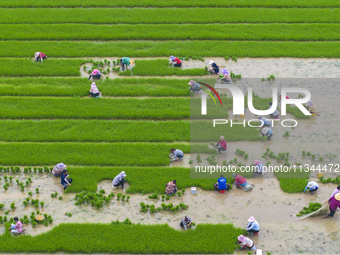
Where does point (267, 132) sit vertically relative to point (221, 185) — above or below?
above

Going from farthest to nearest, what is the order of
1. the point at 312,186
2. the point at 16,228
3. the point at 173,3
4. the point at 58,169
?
1. the point at 173,3
2. the point at 58,169
3. the point at 312,186
4. the point at 16,228

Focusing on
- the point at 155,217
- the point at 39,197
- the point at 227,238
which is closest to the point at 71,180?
the point at 39,197

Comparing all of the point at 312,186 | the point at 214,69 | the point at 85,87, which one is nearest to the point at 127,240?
the point at 312,186

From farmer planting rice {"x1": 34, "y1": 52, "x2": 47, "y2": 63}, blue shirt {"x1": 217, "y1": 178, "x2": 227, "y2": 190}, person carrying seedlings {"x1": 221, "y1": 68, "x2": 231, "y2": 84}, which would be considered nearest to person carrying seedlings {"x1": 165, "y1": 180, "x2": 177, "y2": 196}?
blue shirt {"x1": 217, "y1": 178, "x2": 227, "y2": 190}

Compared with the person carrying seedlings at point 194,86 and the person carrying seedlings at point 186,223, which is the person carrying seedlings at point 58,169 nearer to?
the person carrying seedlings at point 186,223

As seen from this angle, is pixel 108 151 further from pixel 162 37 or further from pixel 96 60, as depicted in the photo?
pixel 162 37

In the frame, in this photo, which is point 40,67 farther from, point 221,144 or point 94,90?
point 221,144

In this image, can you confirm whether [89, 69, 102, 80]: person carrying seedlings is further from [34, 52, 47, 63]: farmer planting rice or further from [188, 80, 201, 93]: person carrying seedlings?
[188, 80, 201, 93]: person carrying seedlings
